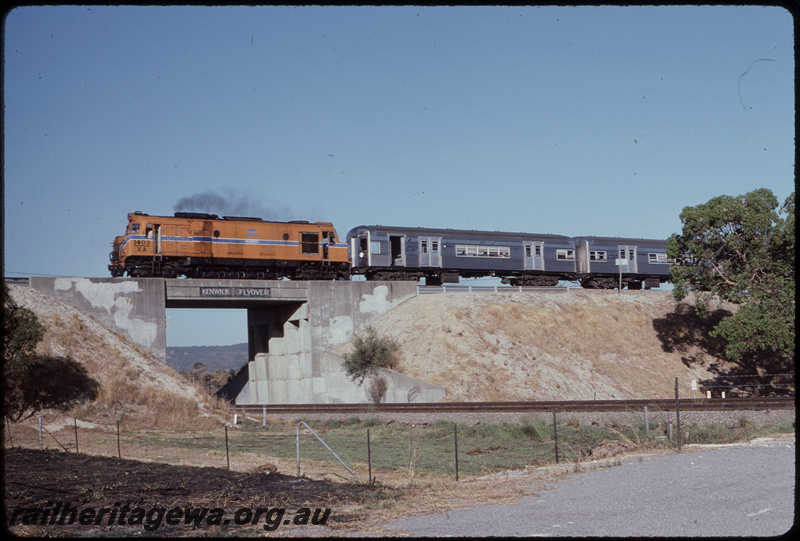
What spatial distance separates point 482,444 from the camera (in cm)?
2347

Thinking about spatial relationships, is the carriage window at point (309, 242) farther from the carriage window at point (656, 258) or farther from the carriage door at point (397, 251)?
the carriage window at point (656, 258)

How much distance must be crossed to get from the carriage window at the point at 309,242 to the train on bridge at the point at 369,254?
6 cm

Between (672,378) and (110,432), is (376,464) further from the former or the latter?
(672,378)

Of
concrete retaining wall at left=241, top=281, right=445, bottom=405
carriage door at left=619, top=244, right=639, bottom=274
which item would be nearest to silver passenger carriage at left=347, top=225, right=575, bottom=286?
concrete retaining wall at left=241, top=281, right=445, bottom=405

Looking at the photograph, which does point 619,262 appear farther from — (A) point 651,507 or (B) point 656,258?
(A) point 651,507

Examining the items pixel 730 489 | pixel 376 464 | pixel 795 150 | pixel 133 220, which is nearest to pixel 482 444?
pixel 376 464

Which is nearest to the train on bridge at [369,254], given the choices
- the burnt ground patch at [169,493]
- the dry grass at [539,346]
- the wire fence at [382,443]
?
the dry grass at [539,346]

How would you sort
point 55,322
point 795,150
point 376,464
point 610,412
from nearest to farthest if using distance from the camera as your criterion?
point 795,150, point 376,464, point 610,412, point 55,322

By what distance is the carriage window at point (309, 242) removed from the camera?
4716cm

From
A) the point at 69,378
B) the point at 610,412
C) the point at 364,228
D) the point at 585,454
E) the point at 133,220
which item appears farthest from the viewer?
the point at 364,228

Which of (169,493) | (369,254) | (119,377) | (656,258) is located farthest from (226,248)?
(169,493)

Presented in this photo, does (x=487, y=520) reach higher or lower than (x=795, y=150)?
lower

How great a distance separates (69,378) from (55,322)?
480cm

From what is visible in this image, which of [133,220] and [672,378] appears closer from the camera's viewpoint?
[133,220]
